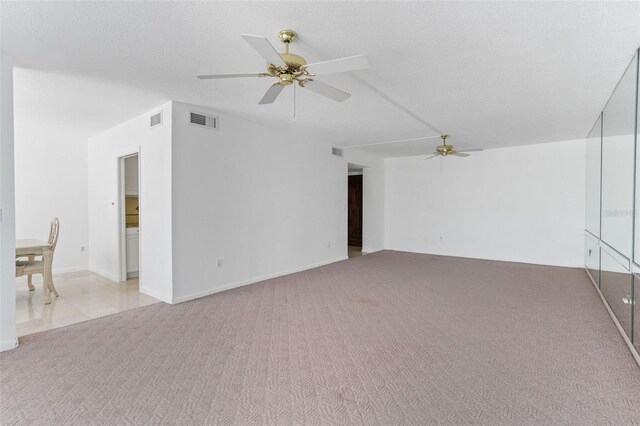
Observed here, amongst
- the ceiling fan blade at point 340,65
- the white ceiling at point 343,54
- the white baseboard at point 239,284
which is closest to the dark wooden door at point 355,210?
the white baseboard at point 239,284

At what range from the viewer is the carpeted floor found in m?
2.01

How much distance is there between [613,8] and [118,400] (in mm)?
4066

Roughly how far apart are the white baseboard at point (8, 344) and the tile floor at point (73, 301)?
332 mm

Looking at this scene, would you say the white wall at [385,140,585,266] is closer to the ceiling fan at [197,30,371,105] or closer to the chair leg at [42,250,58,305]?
the ceiling fan at [197,30,371,105]

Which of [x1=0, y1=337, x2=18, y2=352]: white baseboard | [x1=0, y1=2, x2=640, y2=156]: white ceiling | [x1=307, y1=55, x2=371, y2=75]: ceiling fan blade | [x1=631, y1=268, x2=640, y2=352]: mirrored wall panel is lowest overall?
[x1=0, y1=337, x2=18, y2=352]: white baseboard

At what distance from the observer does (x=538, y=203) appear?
6.80 meters

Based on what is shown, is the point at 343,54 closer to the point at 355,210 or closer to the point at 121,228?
the point at 121,228

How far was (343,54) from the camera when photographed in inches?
107

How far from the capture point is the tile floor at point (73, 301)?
3525 mm

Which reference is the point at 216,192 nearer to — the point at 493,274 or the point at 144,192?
the point at 144,192

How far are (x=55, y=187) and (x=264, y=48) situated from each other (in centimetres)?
594

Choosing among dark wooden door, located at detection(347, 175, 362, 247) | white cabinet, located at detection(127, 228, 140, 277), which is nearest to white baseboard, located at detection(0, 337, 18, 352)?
white cabinet, located at detection(127, 228, 140, 277)

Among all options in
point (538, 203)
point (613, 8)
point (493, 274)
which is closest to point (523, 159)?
point (538, 203)

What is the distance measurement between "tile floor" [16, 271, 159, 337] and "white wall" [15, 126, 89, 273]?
0.77 metres
